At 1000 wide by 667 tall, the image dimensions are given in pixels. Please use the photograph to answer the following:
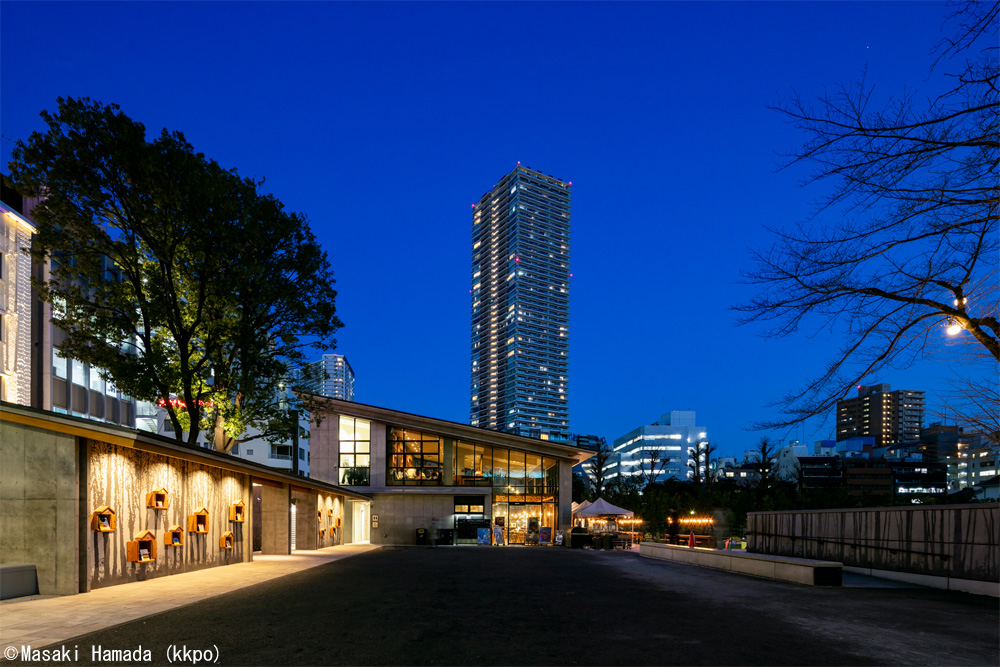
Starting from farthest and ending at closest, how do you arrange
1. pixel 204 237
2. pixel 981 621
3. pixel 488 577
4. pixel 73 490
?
pixel 204 237 → pixel 488 577 → pixel 73 490 → pixel 981 621

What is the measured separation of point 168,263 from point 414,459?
19.8m

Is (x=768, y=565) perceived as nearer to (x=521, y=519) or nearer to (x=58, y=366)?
(x=521, y=519)

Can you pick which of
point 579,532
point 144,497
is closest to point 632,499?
point 579,532

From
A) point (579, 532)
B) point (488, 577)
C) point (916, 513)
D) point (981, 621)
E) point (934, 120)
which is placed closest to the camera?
point (934, 120)

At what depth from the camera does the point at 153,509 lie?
14320 mm

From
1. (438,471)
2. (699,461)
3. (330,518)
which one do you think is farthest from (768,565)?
(699,461)

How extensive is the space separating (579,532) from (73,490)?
→ 2409 cm

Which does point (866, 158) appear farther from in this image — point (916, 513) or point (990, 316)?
point (916, 513)

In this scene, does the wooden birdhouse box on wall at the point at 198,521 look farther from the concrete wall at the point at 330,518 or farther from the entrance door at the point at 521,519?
the entrance door at the point at 521,519

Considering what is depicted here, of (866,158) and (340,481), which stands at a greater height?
(866,158)

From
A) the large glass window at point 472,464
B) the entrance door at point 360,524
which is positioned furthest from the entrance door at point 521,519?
the entrance door at point 360,524

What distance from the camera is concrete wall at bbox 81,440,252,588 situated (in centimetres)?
1198

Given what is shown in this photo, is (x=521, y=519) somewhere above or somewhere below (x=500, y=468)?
below

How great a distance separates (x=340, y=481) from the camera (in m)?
36.2
